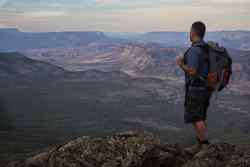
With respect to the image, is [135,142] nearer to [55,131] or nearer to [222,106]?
[55,131]

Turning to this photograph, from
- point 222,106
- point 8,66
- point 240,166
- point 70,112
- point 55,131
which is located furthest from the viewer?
point 8,66

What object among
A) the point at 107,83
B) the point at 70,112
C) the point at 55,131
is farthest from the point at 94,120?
the point at 107,83

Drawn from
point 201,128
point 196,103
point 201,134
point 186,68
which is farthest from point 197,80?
point 201,134

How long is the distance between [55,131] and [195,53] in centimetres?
9201

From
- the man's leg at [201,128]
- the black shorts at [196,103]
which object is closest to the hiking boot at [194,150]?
the man's leg at [201,128]

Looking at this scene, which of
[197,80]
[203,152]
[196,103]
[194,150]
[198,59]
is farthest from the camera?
[194,150]

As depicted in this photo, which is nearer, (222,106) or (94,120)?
(94,120)

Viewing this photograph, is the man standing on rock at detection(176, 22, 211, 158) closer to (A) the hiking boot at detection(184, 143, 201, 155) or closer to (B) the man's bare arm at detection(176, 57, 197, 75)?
(B) the man's bare arm at detection(176, 57, 197, 75)

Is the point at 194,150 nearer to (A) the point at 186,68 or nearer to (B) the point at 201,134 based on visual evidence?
(B) the point at 201,134

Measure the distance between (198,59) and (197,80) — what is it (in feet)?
1.44

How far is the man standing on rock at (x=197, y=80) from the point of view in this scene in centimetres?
852

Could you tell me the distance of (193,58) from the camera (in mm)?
8508

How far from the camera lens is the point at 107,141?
9070 mm

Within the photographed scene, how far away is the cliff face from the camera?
8.58 metres
